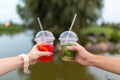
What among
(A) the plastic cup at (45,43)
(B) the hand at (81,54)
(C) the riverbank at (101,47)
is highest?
(A) the plastic cup at (45,43)

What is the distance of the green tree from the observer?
10.9 meters

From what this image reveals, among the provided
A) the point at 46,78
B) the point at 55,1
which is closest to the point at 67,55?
the point at 46,78

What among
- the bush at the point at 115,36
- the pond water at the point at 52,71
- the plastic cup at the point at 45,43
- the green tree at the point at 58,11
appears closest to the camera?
the plastic cup at the point at 45,43

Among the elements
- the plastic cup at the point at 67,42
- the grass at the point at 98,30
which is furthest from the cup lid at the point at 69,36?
the grass at the point at 98,30

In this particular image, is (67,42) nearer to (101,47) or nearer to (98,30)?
(101,47)

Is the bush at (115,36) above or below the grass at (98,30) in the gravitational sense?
below

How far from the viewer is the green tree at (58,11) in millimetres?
10938

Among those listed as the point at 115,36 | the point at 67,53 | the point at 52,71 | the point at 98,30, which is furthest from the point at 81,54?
the point at 115,36

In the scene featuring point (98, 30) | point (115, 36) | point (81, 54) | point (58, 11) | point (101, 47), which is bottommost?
point (101, 47)

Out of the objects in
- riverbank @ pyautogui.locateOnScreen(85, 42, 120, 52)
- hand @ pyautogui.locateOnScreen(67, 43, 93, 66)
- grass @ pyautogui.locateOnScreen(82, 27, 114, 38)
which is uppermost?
hand @ pyautogui.locateOnScreen(67, 43, 93, 66)

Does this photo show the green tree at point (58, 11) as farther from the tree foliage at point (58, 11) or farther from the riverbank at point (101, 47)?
the riverbank at point (101, 47)

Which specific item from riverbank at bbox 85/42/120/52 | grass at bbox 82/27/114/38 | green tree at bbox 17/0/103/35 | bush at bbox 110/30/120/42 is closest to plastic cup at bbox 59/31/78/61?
riverbank at bbox 85/42/120/52

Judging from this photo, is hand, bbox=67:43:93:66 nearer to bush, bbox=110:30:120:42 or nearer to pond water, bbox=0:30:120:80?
pond water, bbox=0:30:120:80

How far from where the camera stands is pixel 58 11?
11125 mm
